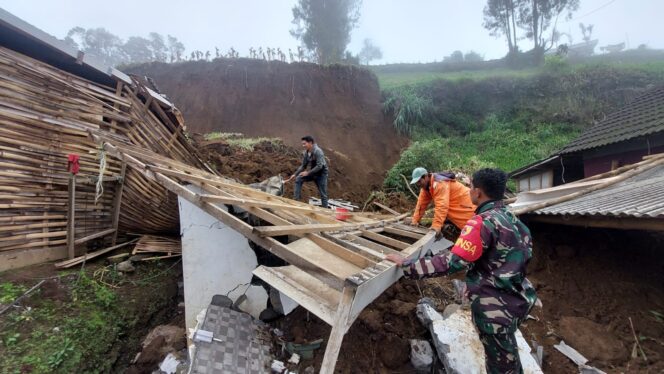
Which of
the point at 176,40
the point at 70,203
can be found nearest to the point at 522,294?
the point at 70,203

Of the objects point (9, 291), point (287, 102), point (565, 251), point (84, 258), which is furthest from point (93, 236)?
point (287, 102)

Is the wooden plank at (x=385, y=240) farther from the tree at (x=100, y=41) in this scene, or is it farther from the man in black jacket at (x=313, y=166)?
the tree at (x=100, y=41)

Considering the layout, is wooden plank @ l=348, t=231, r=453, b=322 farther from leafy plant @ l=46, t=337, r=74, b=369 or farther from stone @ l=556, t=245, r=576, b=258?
stone @ l=556, t=245, r=576, b=258

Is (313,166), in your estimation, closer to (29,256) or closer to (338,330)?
(29,256)

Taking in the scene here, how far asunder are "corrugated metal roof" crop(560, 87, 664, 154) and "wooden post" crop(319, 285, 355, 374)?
884 cm

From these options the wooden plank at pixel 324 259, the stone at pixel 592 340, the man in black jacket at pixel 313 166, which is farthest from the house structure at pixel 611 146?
the wooden plank at pixel 324 259

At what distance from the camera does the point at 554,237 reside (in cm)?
441

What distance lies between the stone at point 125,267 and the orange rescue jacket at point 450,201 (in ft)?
13.0

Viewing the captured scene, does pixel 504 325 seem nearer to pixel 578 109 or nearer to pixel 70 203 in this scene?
pixel 70 203

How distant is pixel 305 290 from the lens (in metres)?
2.08

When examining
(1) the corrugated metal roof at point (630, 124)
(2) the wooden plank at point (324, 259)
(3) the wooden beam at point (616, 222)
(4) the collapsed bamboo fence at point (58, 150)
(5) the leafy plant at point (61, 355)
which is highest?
(1) the corrugated metal roof at point (630, 124)

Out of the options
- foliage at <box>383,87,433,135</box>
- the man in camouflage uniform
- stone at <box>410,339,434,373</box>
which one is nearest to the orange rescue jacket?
stone at <box>410,339,434,373</box>

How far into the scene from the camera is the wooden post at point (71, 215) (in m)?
3.71

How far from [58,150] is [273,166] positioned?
5.55 m
